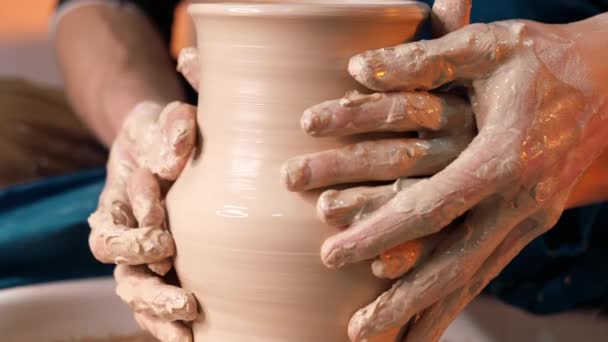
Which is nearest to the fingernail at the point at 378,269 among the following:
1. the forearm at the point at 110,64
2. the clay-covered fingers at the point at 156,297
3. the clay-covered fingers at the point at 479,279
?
the clay-covered fingers at the point at 479,279

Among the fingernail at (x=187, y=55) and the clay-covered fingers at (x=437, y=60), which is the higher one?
the clay-covered fingers at (x=437, y=60)

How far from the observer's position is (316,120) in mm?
758

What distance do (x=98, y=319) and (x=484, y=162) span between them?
0.82m

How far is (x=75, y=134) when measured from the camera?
2559 mm

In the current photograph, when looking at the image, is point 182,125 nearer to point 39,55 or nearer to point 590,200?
point 590,200

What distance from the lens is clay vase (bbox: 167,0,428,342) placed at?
2.59 ft

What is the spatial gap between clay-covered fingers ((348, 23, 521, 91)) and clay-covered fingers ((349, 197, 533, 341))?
0.15m

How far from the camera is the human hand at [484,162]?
2.47 ft

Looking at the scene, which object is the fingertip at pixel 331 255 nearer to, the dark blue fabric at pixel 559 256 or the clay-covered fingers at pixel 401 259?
the clay-covered fingers at pixel 401 259

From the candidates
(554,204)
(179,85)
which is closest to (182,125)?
(554,204)

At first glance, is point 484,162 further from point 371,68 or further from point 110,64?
point 110,64

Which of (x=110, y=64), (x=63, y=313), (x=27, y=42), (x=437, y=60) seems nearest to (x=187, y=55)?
(x=437, y=60)

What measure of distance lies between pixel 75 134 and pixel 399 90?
78.6 inches

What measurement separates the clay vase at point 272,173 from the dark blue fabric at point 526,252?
50cm
